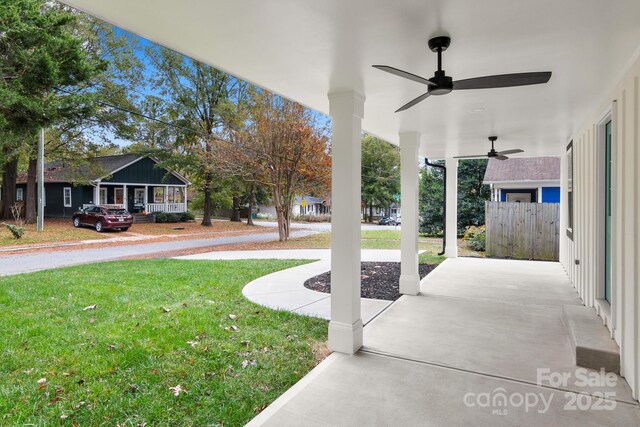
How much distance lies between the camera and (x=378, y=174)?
2630 centimetres

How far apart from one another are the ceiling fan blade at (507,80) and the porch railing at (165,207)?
19.8 m

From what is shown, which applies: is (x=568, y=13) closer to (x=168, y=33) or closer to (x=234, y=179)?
(x=168, y=33)

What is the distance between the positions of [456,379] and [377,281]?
3637mm

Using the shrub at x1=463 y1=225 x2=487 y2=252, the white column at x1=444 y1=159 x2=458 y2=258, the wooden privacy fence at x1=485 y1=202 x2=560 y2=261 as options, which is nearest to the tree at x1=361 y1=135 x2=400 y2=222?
the shrub at x1=463 y1=225 x2=487 y2=252

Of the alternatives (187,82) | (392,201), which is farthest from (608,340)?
(392,201)

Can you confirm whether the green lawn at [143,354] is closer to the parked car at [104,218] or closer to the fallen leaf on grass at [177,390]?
the fallen leaf on grass at [177,390]

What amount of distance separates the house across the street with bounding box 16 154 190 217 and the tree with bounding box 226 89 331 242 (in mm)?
8027

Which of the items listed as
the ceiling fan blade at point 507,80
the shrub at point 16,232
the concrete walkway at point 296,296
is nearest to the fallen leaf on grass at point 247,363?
the concrete walkway at point 296,296

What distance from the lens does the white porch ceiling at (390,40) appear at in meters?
1.86

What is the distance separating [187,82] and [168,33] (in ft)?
56.4

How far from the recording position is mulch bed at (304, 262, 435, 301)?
18.0ft

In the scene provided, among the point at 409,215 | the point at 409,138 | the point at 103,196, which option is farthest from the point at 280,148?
the point at 103,196

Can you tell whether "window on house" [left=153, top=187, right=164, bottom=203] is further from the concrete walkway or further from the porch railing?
the concrete walkway

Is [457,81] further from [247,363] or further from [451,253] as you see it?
[451,253]
